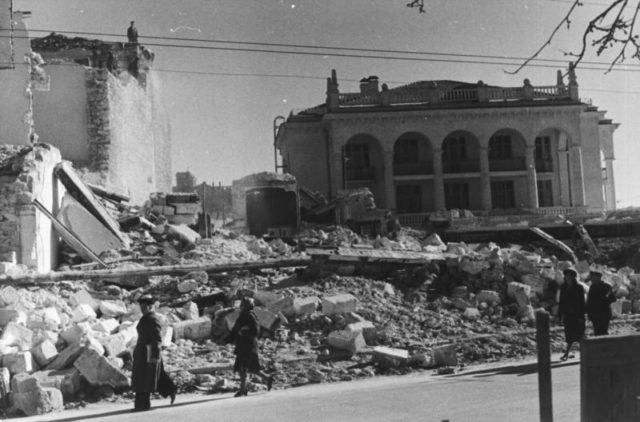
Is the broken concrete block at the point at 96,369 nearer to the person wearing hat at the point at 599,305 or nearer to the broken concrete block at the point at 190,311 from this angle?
the broken concrete block at the point at 190,311

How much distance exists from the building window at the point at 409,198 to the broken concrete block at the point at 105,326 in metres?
27.0

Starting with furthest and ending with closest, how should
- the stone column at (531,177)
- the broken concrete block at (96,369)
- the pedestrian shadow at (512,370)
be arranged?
the stone column at (531,177) → the pedestrian shadow at (512,370) → the broken concrete block at (96,369)

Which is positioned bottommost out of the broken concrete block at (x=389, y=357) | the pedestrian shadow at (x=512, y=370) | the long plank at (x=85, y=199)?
the pedestrian shadow at (x=512, y=370)

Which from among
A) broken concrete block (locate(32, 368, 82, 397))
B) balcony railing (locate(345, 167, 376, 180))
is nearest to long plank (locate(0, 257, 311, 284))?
broken concrete block (locate(32, 368, 82, 397))

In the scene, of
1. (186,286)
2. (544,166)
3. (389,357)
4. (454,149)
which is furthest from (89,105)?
(544,166)

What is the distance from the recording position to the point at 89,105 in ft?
83.4

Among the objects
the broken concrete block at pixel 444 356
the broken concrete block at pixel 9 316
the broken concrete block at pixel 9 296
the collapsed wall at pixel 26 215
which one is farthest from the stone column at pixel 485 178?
the broken concrete block at pixel 9 316

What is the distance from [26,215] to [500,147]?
94.7 ft

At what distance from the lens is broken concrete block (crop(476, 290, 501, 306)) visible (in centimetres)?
1398

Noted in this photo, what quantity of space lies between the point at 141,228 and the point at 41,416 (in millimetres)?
12034

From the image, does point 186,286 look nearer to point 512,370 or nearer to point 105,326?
point 105,326

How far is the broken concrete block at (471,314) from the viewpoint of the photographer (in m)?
13.3

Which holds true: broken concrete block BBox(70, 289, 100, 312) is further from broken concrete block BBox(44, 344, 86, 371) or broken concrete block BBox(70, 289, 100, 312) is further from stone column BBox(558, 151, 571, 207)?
stone column BBox(558, 151, 571, 207)

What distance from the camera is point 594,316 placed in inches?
390
